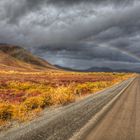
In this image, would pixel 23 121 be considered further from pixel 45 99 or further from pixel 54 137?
pixel 45 99

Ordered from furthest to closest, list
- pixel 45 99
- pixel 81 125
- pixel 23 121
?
pixel 45 99, pixel 23 121, pixel 81 125

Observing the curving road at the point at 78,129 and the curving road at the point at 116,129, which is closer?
the curving road at the point at 78,129

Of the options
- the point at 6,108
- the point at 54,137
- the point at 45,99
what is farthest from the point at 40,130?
the point at 45,99

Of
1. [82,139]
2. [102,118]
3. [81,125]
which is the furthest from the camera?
[102,118]

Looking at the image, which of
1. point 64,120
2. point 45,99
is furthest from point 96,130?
point 45,99

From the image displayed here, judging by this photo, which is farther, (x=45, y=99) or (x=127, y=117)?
(x=45, y=99)

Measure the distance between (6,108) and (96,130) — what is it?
5.33 meters

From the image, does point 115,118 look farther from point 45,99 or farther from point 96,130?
point 45,99

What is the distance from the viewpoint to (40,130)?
8766 mm

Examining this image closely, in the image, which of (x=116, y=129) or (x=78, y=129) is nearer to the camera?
(x=78, y=129)

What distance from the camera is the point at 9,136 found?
806cm

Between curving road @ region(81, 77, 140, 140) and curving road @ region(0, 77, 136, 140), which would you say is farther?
curving road @ region(81, 77, 140, 140)

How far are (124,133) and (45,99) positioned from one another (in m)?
8.73

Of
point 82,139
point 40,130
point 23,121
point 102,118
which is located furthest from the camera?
point 102,118
